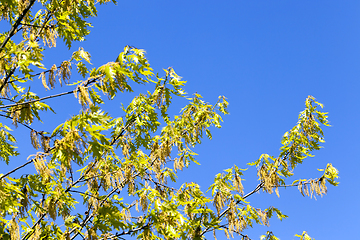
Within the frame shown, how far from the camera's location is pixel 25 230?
5.80 m

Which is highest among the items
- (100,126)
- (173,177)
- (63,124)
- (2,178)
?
(173,177)

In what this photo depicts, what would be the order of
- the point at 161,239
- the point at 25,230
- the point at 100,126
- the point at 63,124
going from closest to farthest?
the point at 100,126 < the point at 63,124 < the point at 161,239 < the point at 25,230

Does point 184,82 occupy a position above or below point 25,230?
above

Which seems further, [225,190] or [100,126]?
[225,190]

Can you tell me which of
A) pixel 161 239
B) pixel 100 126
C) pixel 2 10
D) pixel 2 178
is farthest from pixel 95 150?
pixel 2 10

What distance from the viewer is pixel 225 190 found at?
6109 millimetres

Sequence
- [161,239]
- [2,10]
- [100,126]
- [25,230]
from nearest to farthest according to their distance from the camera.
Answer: [100,126] < [161,239] < [25,230] < [2,10]

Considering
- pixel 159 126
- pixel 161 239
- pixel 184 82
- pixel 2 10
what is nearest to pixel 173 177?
pixel 159 126

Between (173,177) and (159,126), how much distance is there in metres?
1.19

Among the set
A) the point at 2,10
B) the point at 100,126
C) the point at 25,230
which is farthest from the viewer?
the point at 2,10

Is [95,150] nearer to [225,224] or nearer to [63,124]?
[63,124]

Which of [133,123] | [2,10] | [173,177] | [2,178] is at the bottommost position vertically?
[2,178]

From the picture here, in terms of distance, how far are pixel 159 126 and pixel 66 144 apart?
298 cm

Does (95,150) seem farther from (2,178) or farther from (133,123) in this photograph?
(133,123)
